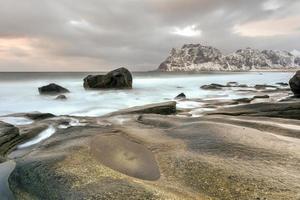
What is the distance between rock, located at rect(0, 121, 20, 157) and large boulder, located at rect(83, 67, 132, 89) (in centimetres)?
2725

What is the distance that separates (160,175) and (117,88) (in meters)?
31.2

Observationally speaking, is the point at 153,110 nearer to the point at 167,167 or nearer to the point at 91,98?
the point at 167,167

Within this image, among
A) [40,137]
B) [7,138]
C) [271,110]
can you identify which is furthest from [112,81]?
[7,138]

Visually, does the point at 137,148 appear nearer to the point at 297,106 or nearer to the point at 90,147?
the point at 90,147

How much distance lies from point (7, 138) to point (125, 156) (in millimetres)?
A: 4199

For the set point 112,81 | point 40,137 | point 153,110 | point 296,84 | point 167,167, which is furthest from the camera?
point 112,81

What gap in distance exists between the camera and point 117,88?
117 ft

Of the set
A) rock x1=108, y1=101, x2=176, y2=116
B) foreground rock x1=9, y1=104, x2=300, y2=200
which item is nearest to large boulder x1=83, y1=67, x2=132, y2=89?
rock x1=108, y1=101, x2=176, y2=116

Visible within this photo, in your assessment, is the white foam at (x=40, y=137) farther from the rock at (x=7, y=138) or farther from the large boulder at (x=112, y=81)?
the large boulder at (x=112, y=81)

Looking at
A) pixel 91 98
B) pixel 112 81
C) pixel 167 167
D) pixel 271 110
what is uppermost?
pixel 167 167

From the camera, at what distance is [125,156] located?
552 cm

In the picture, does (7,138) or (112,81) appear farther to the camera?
(112,81)

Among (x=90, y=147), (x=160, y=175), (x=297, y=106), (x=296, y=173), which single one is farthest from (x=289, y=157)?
(x=297, y=106)

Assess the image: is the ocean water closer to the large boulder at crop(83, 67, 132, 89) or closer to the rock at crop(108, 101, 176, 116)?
the large boulder at crop(83, 67, 132, 89)
